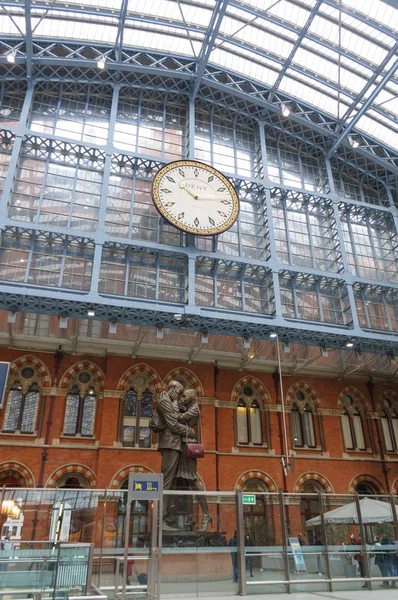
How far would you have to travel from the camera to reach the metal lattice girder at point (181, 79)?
84.7 feet

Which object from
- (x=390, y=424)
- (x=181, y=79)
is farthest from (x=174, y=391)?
(x=181, y=79)

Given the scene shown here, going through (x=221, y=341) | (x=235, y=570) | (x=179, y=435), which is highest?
(x=221, y=341)

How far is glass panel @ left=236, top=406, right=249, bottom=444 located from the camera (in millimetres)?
24422

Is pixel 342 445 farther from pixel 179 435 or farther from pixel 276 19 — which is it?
pixel 276 19

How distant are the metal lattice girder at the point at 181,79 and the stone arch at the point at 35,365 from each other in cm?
1478

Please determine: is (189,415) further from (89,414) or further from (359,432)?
(359,432)

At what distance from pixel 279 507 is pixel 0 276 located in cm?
1534

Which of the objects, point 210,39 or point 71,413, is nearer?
point 71,413

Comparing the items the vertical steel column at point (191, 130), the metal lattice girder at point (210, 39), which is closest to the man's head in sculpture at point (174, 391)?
the vertical steel column at point (191, 130)

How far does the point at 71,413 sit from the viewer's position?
73.2ft

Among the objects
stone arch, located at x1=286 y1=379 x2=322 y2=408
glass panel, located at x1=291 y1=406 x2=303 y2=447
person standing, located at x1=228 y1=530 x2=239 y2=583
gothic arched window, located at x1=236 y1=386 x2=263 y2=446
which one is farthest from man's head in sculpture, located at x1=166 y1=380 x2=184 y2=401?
stone arch, located at x1=286 y1=379 x2=322 y2=408

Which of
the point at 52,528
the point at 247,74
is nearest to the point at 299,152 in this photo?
the point at 247,74

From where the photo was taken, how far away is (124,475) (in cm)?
2119

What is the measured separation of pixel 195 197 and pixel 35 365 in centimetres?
1112
